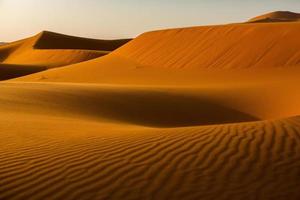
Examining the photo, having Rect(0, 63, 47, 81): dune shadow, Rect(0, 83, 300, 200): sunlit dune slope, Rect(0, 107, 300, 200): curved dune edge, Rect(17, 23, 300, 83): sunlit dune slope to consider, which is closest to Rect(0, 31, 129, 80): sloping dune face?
Rect(0, 63, 47, 81): dune shadow

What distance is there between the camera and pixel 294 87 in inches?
764

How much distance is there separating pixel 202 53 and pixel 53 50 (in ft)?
151

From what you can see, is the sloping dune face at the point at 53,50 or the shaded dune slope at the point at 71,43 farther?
the shaded dune slope at the point at 71,43

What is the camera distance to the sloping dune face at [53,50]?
68.9m

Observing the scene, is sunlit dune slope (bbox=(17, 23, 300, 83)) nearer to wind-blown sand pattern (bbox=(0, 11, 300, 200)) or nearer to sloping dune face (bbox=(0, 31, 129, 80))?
→ wind-blown sand pattern (bbox=(0, 11, 300, 200))

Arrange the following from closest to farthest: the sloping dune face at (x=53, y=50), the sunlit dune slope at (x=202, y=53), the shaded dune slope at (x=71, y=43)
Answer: the sunlit dune slope at (x=202, y=53) → the sloping dune face at (x=53, y=50) → the shaded dune slope at (x=71, y=43)

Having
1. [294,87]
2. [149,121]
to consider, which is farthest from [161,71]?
[149,121]

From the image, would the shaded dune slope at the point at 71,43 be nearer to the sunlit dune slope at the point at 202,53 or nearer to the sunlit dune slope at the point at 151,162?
the sunlit dune slope at the point at 202,53

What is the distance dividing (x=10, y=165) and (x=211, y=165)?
8.06 ft

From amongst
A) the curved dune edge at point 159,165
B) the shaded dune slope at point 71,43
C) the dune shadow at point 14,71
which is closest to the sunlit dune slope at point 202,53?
the dune shadow at point 14,71

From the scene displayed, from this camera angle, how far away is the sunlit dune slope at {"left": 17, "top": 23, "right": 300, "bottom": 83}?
29969mm

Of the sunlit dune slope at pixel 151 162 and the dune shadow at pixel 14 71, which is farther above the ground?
the sunlit dune slope at pixel 151 162

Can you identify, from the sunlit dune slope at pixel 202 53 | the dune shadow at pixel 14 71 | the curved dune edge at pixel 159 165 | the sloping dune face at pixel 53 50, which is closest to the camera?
the curved dune edge at pixel 159 165

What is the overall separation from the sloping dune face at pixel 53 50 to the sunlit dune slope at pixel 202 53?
25.1 m
